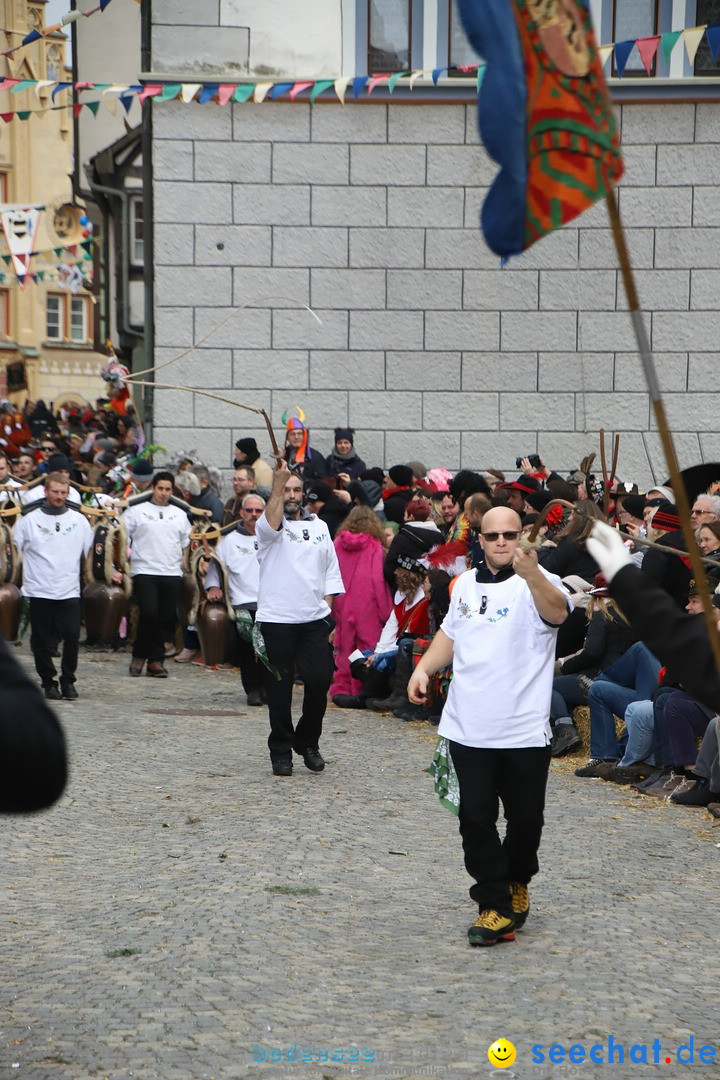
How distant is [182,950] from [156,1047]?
1.07 meters

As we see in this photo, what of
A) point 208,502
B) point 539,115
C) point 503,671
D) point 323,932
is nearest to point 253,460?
point 208,502

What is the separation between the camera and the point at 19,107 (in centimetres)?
5019

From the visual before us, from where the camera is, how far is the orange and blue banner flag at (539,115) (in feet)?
12.3

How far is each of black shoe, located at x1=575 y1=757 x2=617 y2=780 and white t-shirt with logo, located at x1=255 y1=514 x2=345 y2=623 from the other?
204 cm

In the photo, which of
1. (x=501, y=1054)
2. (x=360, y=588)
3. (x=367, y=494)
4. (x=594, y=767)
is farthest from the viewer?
(x=367, y=494)

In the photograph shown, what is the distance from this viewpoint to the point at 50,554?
1275cm

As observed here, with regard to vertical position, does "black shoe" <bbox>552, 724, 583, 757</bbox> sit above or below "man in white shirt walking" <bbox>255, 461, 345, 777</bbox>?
below

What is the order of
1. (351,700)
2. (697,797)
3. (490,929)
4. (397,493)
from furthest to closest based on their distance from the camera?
(397,493) → (351,700) → (697,797) → (490,929)

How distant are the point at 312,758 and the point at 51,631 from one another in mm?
4084

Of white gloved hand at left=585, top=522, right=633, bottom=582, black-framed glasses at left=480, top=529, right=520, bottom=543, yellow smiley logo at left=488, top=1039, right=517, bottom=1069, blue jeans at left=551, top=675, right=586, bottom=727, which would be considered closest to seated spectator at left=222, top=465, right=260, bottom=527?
blue jeans at left=551, top=675, right=586, bottom=727

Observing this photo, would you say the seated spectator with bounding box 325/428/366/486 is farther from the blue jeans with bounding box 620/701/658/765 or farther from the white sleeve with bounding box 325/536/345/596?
the blue jeans with bounding box 620/701/658/765

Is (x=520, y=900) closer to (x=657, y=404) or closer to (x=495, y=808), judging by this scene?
(x=495, y=808)

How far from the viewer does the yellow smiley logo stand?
4559 mm

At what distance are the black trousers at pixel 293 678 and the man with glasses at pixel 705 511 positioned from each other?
8.69 feet
